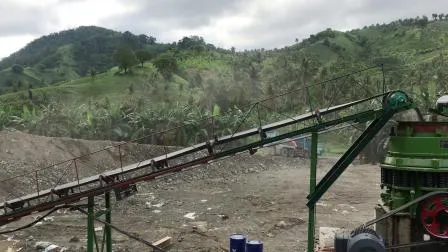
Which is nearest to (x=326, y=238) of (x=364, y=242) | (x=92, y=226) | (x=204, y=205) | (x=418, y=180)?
(x=418, y=180)

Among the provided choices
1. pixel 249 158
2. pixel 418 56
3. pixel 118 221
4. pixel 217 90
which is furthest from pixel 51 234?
pixel 418 56

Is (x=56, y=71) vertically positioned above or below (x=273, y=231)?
above

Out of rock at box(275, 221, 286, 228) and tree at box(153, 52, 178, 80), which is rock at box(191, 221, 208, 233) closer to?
rock at box(275, 221, 286, 228)

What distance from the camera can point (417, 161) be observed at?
10250 millimetres

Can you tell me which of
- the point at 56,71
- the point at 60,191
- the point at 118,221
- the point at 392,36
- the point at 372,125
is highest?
the point at 392,36

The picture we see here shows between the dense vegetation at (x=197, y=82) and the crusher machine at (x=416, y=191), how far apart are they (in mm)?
1853

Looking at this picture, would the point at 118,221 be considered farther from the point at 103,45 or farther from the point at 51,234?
the point at 103,45

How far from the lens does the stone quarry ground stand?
15.4 m

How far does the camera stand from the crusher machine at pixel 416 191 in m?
9.93

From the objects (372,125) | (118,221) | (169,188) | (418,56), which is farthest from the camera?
(418,56)

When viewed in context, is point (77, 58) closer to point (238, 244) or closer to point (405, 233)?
point (238, 244)

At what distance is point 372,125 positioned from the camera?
10898mm

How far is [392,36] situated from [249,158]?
91.8 m

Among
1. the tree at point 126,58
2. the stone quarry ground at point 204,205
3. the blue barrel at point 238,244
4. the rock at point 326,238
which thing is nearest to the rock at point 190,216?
the stone quarry ground at point 204,205
